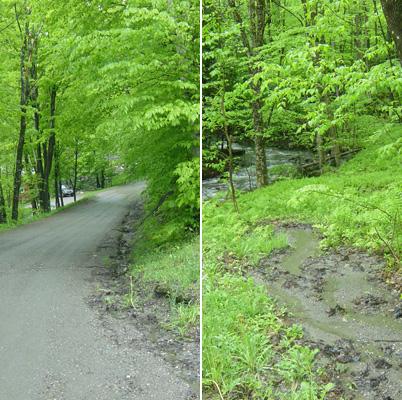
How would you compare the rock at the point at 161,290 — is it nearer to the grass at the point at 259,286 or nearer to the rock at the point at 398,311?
the grass at the point at 259,286

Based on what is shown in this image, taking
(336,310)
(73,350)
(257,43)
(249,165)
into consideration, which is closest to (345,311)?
(336,310)

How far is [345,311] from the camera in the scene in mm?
2002

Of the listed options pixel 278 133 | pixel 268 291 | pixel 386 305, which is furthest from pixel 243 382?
pixel 278 133

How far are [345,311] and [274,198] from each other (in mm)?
1744

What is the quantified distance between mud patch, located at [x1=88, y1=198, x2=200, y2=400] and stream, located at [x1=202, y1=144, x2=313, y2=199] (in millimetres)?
520

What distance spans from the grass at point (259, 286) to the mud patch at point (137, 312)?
379 mm

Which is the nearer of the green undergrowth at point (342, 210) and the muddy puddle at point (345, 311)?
the muddy puddle at point (345, 311)

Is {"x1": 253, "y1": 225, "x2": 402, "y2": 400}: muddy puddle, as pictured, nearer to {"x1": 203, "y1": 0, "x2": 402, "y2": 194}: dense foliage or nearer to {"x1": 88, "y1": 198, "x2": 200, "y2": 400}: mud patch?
{"x1": 88, "y1": 198, "x2": 200, "y2": 400}: mud patch

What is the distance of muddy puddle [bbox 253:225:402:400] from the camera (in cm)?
160

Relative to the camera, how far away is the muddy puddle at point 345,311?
5.25ft

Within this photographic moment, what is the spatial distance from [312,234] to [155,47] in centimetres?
169

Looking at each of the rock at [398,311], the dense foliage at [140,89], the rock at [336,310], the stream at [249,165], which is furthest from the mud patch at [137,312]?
the rock at [398,311]

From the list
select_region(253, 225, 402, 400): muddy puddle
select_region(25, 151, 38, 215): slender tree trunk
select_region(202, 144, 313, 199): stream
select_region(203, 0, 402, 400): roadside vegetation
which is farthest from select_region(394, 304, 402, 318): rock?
select_region(25, 151, 38, 215): slender tree trunk

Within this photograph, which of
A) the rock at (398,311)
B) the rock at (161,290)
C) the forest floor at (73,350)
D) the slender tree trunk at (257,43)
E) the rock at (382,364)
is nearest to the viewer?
the forest floor at (73,350)
